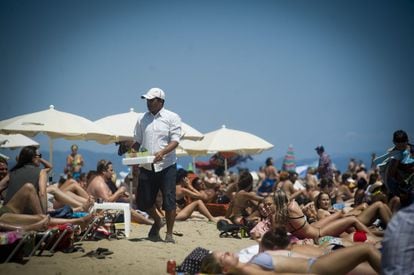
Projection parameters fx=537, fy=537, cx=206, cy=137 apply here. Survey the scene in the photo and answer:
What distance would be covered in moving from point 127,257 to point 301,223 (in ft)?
6.20

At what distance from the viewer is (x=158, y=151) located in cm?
650

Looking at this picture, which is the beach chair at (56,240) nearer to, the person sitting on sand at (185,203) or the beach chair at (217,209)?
the person sitting on sand at (185,203)

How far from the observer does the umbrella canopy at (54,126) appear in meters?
10.8

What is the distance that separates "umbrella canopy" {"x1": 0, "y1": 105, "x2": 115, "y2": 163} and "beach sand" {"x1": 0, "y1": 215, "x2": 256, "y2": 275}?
4.00m

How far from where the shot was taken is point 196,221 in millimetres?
9852

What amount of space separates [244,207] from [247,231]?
0.94 m

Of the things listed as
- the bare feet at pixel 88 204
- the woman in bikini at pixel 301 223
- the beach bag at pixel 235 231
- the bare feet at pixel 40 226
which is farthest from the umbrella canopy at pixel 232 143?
the bare feet at pixel 40 226

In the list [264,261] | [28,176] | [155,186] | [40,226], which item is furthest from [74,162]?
[264,261]

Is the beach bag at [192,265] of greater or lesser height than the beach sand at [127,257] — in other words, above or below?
above

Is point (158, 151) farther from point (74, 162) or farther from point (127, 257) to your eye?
point (74, 162)

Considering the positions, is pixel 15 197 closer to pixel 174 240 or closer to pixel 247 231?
pixel 174 240

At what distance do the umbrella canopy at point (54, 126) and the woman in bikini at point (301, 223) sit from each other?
20.1 feet

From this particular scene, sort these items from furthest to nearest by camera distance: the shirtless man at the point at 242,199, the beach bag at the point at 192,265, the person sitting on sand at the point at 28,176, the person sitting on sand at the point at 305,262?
the shirtless man at the point at 242,199 → the person sitting on sand at the point at 28,176 → the beach bag at the point at 192,265 → the person sitting on sand at the point at 305,262

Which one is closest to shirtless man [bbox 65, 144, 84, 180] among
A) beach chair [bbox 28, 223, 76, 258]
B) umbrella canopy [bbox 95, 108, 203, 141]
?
umbrella canopy [bbox 95, 108, 203, 141]
